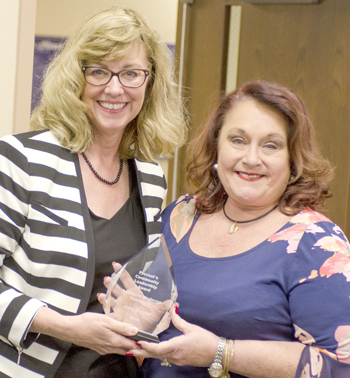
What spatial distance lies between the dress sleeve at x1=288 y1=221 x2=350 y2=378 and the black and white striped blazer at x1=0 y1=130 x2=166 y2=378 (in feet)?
1.96

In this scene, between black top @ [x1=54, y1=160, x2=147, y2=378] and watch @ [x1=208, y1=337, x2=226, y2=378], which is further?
black top @ [x1=54, y1=160, x2=147, y2=378]

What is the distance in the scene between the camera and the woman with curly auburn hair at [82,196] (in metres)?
1.34

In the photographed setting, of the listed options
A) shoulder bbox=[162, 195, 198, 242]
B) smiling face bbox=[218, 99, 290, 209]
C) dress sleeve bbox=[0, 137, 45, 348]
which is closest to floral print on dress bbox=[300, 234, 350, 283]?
smiling face bbox=[218, 99, 290, 209]

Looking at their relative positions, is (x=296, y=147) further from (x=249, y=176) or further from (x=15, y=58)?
(x=15, y=58)

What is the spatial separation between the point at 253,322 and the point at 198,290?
7.5 inches

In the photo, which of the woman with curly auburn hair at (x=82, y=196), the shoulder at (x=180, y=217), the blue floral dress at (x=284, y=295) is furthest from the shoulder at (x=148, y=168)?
the blue floral dress at (x=284, y=295)

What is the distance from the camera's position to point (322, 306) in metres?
1.26

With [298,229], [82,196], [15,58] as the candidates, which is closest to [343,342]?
[298,229]

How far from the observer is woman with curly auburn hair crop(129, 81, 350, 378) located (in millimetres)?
1273

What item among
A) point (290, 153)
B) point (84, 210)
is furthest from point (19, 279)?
point (290, 153)

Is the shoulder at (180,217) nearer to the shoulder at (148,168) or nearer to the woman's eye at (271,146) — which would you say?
the shoulder at (148,168)

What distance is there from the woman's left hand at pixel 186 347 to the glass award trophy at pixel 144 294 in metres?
0.05

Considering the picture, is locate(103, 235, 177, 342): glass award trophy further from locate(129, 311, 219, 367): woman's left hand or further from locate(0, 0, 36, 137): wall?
locate(0, 0, 36, 137): wall

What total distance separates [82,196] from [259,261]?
57cm
